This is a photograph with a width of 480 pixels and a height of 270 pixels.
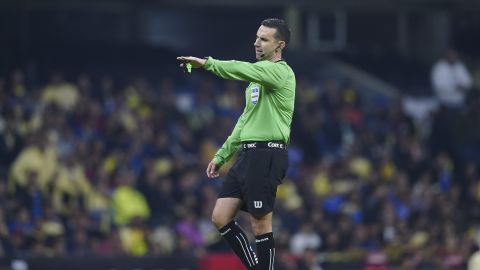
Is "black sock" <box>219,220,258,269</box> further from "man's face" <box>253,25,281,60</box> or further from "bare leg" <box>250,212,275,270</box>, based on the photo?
"man's face" <box>253,25,281,60</box>

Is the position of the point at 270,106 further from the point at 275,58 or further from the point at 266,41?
the point at 266,41

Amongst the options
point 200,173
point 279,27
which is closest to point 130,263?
point 200,173

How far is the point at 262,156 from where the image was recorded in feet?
38.4

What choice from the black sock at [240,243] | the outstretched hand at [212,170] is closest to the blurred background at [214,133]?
the black sock at [240,243]

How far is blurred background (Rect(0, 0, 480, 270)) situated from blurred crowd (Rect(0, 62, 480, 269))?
0.11 ft

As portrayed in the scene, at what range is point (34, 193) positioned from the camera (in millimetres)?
19719

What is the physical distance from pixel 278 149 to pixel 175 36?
1582cm

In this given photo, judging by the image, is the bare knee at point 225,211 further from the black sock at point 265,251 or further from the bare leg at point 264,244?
the black sock at point 265,251

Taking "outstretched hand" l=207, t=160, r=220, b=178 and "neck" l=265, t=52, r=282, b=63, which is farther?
"outstretched hand" l=207, t=160, r=220, b=178

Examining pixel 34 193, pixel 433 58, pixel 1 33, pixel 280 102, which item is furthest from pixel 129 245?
pixel 433 58

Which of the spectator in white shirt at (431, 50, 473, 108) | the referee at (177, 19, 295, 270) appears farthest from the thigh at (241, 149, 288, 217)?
the spectator in white shirt at (431, 50, 473, 108)

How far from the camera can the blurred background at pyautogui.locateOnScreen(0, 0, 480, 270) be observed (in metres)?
19.4

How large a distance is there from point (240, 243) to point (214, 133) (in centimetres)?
1045

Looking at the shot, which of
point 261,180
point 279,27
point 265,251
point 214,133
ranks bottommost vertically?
point 214,133
